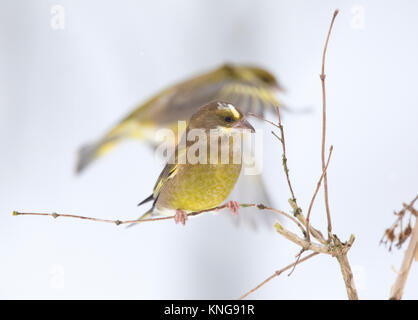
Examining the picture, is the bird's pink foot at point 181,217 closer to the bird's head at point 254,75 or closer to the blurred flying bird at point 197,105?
the blurred flying bird at point 197,105

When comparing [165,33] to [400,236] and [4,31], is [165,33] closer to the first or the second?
[4,31]

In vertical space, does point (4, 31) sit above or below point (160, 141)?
above

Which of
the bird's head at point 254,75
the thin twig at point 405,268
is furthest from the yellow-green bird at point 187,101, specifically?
the thin twig at point 405,268

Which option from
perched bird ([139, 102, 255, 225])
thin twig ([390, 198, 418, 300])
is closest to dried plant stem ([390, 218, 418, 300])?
thin twig ([390, 198, 418, 300])

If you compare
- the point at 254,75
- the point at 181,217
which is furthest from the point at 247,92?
the point at 181,217

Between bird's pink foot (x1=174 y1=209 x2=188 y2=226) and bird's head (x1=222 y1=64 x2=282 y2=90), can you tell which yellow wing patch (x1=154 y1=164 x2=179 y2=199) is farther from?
bird's head (x1=222 y1=64 x2=282 y2=90)

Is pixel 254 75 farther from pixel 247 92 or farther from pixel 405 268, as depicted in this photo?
pixel 405 268
